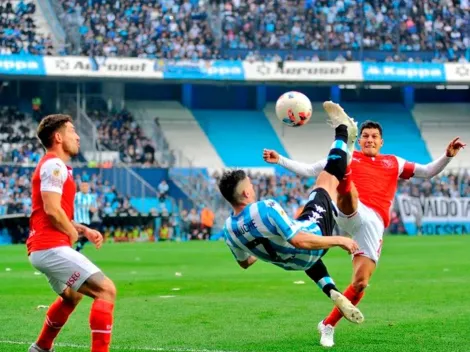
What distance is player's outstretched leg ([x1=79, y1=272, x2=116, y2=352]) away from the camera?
28.7 ft

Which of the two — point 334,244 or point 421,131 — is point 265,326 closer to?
point 334,244

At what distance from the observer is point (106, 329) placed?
8.78 meters

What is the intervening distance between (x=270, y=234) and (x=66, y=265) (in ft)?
6.35

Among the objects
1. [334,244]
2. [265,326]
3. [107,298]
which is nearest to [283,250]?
[334,244]

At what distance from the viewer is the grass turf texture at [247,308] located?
11164mm

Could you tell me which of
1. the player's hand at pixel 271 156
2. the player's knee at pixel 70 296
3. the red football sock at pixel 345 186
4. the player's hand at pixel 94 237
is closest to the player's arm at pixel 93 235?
the player's hand at pixel 94 237

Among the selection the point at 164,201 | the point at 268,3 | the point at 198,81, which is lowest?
the point at 164,201

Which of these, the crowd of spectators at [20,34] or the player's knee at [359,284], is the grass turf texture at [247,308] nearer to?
the player's knee at [359,284]

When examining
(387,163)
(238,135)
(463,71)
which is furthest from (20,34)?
(387,163)

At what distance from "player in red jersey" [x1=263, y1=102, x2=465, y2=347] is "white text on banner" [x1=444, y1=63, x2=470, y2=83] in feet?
134

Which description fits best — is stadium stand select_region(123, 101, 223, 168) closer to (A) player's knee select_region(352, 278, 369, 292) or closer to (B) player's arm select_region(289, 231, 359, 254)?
(A) player's knee select_region(352, 278, 369, 292)

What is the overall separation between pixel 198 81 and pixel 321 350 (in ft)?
134

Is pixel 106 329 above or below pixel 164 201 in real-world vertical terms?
above

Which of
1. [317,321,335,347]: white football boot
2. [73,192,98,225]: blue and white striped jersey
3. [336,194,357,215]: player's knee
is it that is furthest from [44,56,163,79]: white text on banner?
[317,321,335,347]: white football boot
